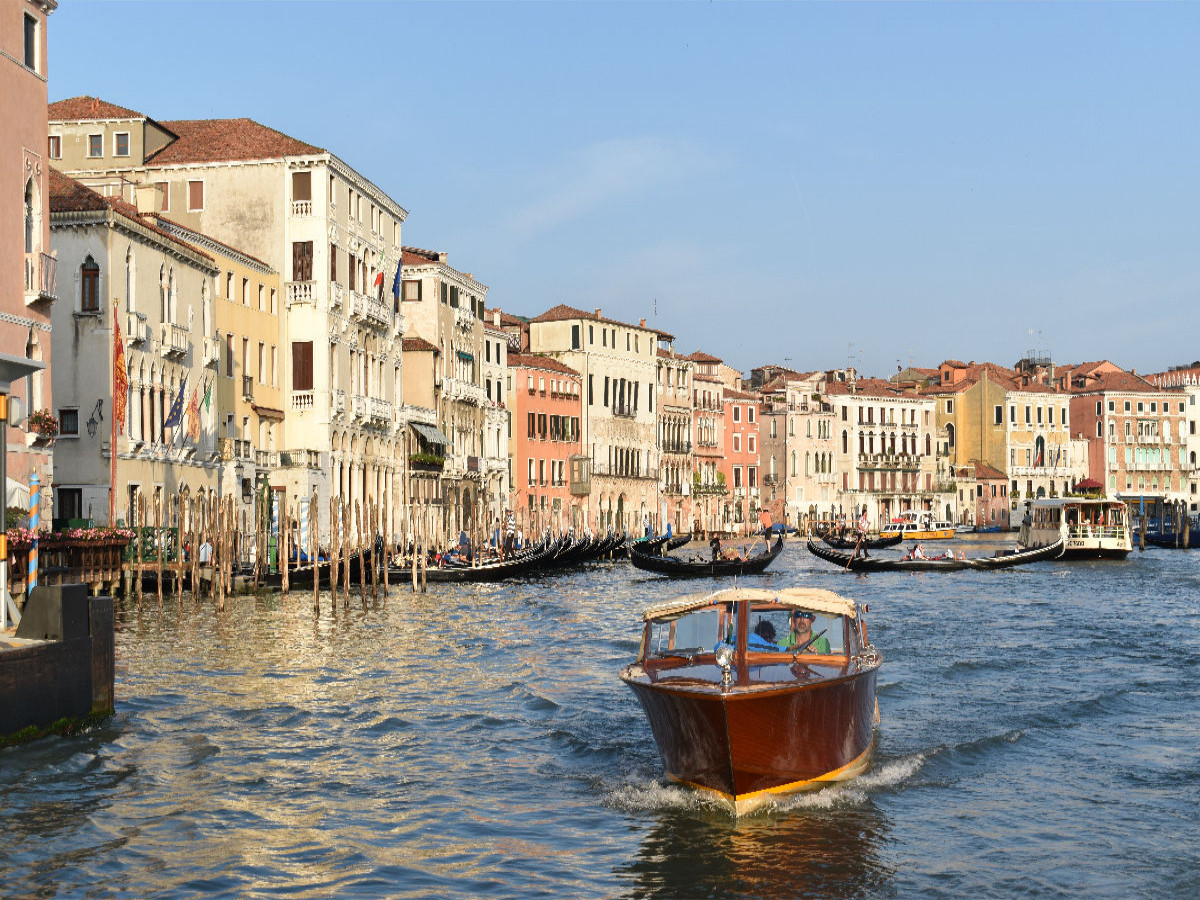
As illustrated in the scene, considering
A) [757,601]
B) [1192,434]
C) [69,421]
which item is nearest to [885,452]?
[1192,434]

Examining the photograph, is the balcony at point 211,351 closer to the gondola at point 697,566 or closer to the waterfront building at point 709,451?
the gondola at point 697,566

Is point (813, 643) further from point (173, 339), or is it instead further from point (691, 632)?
point (173, 339)

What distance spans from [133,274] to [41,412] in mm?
8692

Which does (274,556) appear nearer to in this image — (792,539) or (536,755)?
(536,755)

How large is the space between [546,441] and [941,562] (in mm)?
23440

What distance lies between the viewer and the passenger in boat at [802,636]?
40.9 feet

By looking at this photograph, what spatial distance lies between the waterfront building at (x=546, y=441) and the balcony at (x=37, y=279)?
36.7 m

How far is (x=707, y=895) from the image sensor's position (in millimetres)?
Answer: 9844

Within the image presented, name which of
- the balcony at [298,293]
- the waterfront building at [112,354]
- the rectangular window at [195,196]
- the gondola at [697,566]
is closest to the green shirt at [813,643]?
the waterfront building at [112,354]

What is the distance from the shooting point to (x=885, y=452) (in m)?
92.1

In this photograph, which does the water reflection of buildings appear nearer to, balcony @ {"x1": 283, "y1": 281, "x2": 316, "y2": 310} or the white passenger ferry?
balcony @ {"x1": 283, "y1": 281, "x2": 316, "y2": 310}

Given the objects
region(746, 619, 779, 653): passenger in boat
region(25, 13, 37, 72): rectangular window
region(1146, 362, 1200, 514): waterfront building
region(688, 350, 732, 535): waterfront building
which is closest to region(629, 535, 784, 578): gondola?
region(25, 13, 37, 72): rectangular window

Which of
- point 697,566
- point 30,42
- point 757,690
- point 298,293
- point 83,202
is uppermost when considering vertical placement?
point 30,42

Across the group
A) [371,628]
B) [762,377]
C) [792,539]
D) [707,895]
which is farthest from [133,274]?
[762,377]
